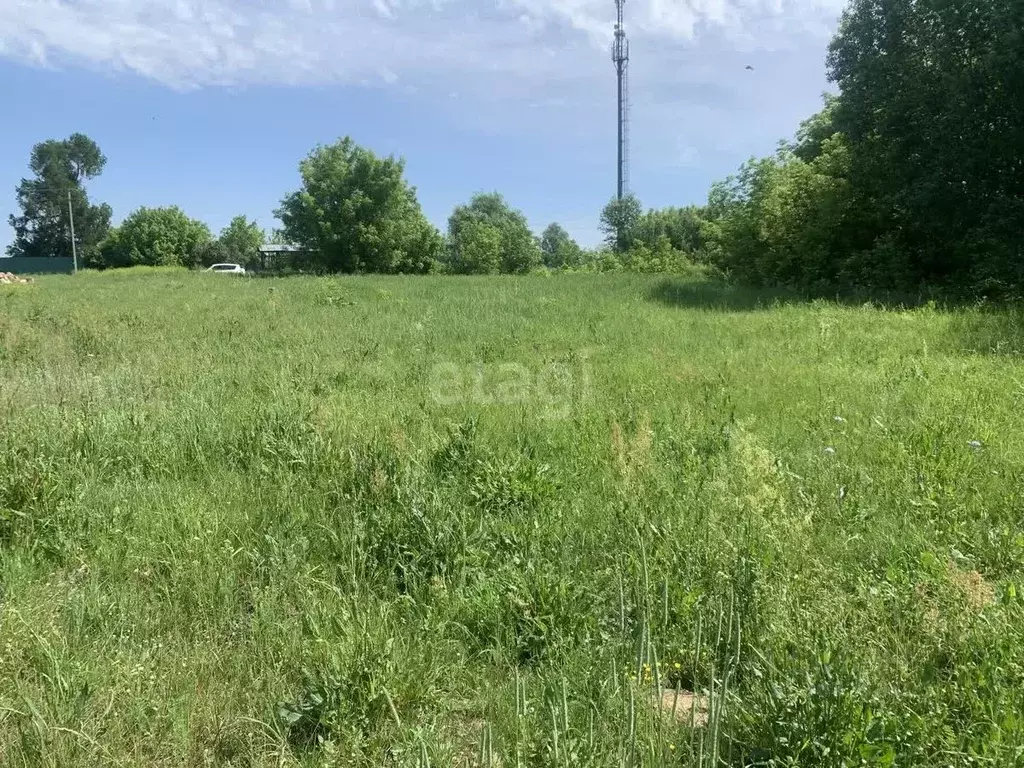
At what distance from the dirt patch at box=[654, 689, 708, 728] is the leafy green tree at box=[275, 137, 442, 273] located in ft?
140

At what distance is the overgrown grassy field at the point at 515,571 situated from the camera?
208 centimetres

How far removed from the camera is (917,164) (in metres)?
14.4

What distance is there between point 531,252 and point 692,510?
5940 centimetres

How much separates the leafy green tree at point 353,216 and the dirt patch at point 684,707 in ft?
140

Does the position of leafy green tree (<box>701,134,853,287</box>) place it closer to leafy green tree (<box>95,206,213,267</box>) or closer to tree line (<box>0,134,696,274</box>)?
tree line (<box>0,134,696,274</box>)

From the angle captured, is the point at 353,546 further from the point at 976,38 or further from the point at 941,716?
the point at 976,38

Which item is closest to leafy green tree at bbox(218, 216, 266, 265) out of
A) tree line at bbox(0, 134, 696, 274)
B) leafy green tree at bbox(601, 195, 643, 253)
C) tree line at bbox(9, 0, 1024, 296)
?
tree line at bbox(0, 134, 696, 274)

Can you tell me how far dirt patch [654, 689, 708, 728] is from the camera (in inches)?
83.0

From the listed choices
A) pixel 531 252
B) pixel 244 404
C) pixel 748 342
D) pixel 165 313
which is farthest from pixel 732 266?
pixel 531 252

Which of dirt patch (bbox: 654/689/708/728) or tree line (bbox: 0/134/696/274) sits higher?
tree line (bbox: 0/134/696/274)

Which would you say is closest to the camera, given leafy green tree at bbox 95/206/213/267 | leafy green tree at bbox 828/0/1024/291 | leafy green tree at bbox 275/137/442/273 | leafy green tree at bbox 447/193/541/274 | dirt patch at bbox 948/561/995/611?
dirt patch at bbox 948/561/995/611

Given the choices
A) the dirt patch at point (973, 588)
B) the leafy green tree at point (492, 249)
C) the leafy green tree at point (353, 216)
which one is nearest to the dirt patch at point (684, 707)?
the dirt patch at point (973, 588)

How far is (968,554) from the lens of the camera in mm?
3113

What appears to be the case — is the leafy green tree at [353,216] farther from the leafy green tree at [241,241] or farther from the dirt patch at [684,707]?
the dirt patch at [684,707]
